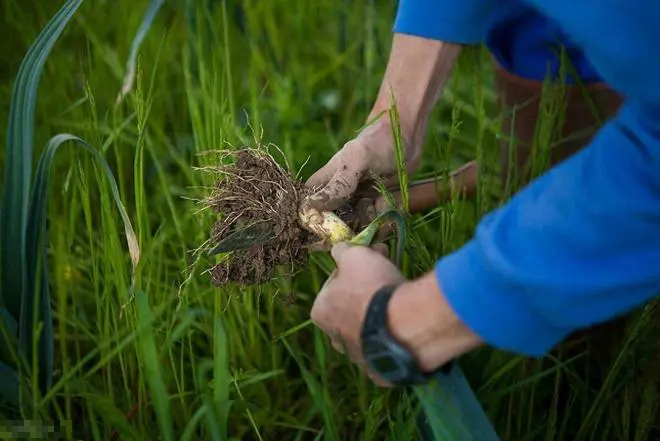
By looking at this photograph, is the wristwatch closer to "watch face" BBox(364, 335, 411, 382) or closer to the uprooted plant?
"watch face" BBox(364, 335, 411, 382)

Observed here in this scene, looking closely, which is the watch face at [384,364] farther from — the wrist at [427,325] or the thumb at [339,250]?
the thumb at [339,250]

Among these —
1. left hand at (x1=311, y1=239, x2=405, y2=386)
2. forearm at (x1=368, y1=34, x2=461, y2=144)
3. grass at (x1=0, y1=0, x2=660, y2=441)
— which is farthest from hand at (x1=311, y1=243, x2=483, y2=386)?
forearm at (x1=368, y1=34, x2=461, y2=144)

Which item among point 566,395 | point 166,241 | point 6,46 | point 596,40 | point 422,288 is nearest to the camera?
point 596,40

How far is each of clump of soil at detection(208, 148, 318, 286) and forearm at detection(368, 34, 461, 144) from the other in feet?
0.55

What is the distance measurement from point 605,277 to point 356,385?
1.96ft

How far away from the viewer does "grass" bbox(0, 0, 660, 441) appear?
1.19 m


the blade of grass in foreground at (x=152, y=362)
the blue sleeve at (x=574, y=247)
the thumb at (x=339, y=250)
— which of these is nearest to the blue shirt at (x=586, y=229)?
the blue sleeve at (x=574, y=247)

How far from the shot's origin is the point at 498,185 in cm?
167

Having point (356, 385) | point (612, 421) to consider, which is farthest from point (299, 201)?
point (612, 421)

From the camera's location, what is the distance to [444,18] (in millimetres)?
1242

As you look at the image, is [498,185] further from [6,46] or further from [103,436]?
[6,46]

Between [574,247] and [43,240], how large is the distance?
Answer: 2.11ft

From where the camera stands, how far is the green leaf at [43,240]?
109 cm

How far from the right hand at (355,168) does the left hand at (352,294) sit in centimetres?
18
